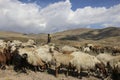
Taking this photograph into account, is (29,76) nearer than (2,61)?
Yes

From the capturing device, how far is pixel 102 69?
73.7 ft

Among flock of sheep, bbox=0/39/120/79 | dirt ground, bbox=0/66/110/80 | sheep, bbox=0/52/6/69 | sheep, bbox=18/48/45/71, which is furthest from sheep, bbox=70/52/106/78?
sheep, bbox=0/52/6/69

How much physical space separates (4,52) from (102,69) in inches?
352

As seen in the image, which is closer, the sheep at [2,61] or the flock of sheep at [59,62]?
the flock of sheep at [59,62]

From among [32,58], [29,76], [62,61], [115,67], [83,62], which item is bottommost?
[29,76]

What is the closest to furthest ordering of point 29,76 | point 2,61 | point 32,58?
point 29,76
point 32,58
point 2,61

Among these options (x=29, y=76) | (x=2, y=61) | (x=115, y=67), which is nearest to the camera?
(x=29, y=76)

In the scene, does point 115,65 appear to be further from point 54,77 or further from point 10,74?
point 10,74

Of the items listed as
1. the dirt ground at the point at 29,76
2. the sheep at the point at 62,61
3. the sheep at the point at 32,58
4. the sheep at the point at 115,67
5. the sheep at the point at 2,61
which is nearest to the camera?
the dirt ground at the point at 29,76

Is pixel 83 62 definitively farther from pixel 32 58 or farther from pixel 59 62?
pixel 32 58

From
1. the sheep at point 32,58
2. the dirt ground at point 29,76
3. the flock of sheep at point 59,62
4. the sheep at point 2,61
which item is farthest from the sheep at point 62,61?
the sheep at point 2,61

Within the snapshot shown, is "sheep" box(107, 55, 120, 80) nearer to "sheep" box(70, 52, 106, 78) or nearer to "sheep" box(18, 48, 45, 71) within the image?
"sheep" box(70, 52, 106, 78)

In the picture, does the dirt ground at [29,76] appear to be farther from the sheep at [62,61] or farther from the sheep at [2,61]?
the sheep at [2,61]

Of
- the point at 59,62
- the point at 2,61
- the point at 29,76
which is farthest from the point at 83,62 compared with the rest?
the point at 2,61
